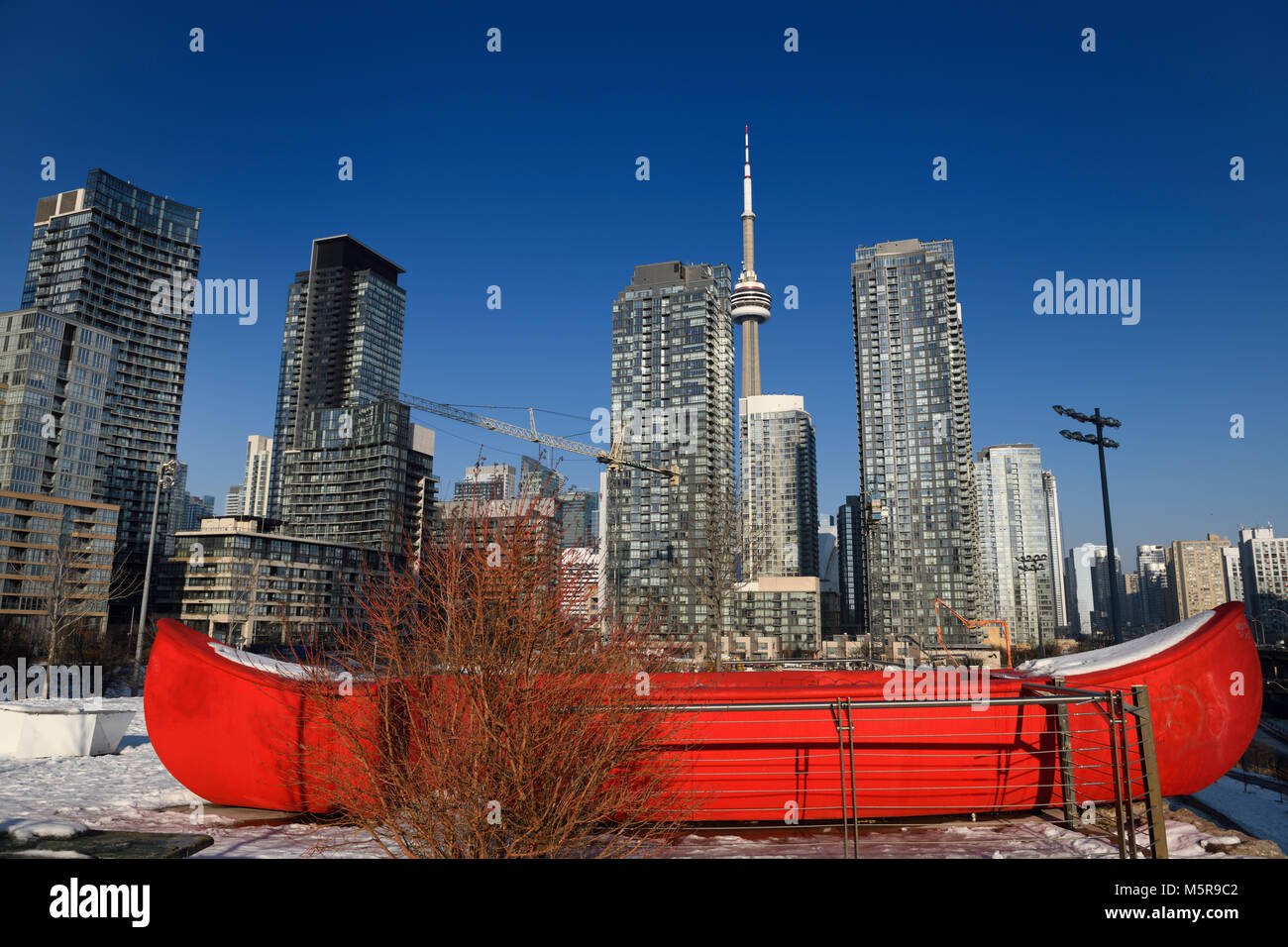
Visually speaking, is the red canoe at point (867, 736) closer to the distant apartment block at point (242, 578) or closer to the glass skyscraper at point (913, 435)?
the distant apartment block at point (242, 578)

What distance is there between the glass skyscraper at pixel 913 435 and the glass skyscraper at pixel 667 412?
89.3ft

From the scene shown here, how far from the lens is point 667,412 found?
134 metres

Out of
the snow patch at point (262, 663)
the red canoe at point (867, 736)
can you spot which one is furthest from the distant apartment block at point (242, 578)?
the red canoe at point (867, 736)

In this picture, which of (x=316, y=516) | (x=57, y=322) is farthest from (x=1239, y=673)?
(x=316, y=516)

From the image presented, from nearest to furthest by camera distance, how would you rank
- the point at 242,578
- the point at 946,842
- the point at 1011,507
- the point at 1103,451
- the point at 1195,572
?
the point at 946,842, the point at 1103,451, the point at 242,578, the point at 1195,572, the point at 1011,507

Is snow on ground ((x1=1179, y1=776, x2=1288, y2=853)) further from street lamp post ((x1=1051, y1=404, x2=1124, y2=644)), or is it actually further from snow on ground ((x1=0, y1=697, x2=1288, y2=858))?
street lamp post ((x1=1051, y1=404, x2=1124, y2=644))

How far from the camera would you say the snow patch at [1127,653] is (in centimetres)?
967

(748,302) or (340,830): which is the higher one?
(748,302)

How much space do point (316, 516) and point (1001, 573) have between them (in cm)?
14894

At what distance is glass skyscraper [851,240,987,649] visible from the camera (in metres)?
109

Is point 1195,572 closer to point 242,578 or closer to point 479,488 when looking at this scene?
point 242,578

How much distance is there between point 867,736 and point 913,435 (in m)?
116

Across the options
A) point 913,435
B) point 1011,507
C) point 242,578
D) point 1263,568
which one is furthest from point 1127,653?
point 1011,507

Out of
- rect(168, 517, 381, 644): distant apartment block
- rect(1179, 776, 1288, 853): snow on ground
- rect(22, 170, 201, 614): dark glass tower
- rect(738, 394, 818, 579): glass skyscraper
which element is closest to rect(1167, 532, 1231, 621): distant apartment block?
rect(738, 394, 818, 579): glass skyscraper
